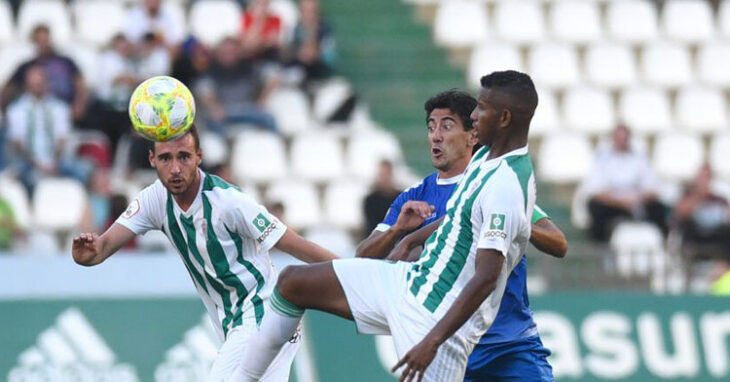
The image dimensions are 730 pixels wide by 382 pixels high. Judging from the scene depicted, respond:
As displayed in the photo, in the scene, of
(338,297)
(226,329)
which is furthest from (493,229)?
(226,329)

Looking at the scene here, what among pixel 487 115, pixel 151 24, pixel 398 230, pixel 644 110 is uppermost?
pixel 151 24

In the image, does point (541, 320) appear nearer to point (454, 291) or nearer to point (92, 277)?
point (92, 277)

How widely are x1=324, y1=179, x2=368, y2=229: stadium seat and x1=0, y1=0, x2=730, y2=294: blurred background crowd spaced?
21 millimetres

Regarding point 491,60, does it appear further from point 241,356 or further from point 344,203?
point 241,356

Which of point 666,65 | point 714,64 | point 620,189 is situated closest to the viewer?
point 620,189

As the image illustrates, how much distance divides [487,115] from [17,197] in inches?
328

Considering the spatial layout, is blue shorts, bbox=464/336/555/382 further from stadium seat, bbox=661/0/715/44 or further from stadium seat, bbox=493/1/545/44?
stadium seat, bbox=661/0/715/44

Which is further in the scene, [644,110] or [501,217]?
[644,110]

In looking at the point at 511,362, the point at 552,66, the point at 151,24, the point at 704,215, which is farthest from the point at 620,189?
the point at 511,362

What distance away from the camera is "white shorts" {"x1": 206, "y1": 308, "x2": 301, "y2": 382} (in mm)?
8047

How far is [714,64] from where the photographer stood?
18594 mm

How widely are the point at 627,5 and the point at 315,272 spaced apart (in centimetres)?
1229

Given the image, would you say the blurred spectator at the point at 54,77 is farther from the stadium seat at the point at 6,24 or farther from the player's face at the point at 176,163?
the player's face at the point at 176,163

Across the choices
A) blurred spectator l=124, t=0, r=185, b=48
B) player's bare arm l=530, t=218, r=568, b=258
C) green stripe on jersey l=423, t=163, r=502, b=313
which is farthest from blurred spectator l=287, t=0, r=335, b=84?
green stripe on jersey l=423, t=163, r=502, b=313
